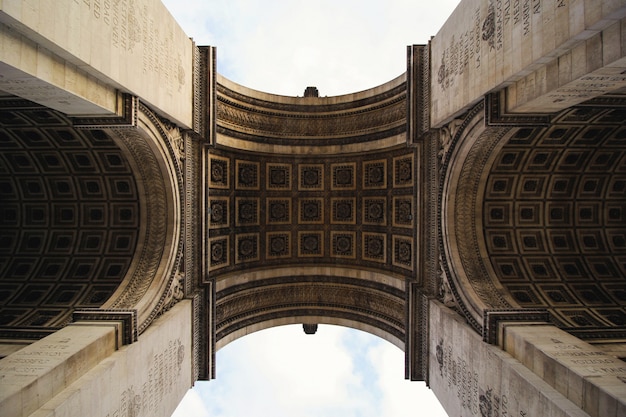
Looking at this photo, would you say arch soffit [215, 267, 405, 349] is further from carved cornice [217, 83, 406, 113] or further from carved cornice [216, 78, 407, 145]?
carved cornice [217, 83, 406, 113]

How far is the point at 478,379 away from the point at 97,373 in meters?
11.3

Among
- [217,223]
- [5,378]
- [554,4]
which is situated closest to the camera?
[554,4]

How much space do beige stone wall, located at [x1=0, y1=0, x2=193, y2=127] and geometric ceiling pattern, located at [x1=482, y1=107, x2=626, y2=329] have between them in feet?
42.8

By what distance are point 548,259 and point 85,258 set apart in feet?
67.2

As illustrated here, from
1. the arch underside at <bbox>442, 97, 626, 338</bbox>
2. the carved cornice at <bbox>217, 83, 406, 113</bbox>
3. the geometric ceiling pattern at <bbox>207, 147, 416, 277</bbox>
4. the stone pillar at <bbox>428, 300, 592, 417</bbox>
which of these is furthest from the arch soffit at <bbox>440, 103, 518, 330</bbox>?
the carved cornice at <bbox>217, 83, 406, 113</bbox>

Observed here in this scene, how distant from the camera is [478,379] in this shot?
42.8ft

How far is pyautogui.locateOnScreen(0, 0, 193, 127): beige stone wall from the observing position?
781 centimetres

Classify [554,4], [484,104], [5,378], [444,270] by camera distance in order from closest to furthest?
[554,4], [5,378], [484,104], [444,270]

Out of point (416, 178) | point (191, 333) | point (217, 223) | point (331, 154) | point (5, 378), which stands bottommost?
point (191, 333)

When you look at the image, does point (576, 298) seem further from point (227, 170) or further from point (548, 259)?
point (227, 170)

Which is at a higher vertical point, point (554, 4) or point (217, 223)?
point (554, 4)

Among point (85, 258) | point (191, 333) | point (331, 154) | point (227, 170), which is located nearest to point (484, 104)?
point (331, 154)

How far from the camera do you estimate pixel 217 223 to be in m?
20.2

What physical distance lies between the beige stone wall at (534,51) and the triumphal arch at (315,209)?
6 cm
